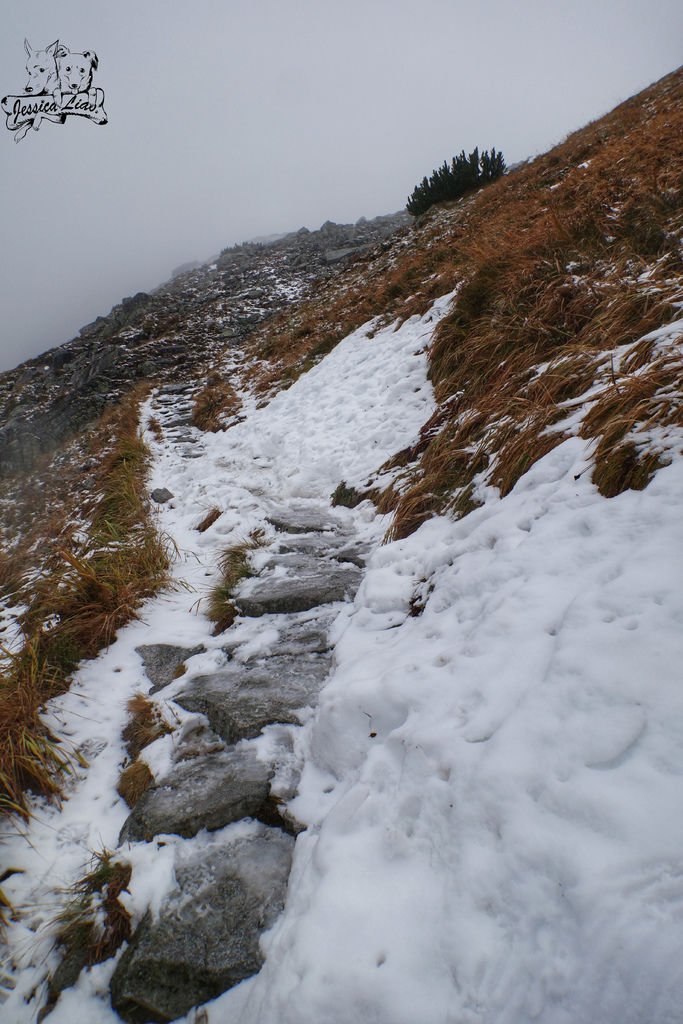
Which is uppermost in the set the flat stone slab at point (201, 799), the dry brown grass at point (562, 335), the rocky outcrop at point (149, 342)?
the rocky outcrop at point (149, 342)

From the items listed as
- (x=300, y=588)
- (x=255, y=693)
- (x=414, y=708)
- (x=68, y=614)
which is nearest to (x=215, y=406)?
(x=68, y=614)

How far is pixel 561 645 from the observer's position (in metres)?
1.62

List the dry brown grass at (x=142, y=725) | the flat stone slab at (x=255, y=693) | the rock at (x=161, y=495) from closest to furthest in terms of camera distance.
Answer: the flat stone slab at (x=255, y=693)
the dry brown grass at (x=142, y=725)
the rock at (x=161, y=495)

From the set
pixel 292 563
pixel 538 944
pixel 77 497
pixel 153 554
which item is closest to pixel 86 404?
pixel 77 497

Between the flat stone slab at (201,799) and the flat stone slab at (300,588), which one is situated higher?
the flat stone slab at (300,588)

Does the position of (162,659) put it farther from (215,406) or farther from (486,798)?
(215,406)

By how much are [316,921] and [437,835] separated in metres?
0.51

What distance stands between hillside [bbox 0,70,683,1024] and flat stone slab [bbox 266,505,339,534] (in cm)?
5

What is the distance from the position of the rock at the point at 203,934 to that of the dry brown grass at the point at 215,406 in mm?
8117

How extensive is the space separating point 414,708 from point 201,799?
3.78 feet

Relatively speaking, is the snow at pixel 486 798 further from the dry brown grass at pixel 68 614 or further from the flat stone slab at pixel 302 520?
the flat stone slab at pixel 302 520

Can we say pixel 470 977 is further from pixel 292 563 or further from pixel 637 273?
pixel 637 273

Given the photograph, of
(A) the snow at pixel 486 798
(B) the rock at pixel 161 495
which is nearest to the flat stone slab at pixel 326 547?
(A) the snow at pixel 486 798

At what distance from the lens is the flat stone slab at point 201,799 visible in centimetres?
207
